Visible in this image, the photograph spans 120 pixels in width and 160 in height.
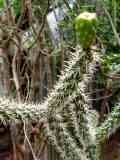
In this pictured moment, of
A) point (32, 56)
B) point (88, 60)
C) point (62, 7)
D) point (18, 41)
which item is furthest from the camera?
point (62, 7)

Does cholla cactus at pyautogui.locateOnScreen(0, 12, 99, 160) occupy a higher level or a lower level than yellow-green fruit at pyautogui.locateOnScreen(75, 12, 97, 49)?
lower

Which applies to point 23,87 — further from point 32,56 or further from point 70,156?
point 70,156

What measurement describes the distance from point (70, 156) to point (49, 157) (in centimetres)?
152

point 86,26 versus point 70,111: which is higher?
point 86,26

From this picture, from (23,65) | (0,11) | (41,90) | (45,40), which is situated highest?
(0,11)

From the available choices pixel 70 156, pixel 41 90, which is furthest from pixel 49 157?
pixel 70 156

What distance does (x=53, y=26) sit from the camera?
3.18m

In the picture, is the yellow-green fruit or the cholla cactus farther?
the cholla cactus

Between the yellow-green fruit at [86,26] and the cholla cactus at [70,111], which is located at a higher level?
the yellow-green fruit at [86,26]

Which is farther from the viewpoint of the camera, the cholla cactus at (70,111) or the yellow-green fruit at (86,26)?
the cholla cactus at (70,111)

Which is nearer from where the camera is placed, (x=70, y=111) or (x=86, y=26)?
(x=86, y=26)

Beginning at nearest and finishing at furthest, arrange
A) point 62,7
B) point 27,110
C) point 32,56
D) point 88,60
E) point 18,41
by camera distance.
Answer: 1. point 88,60
2. point 27,110
3. point 18,41
4. point 32,56
5. point 62,7

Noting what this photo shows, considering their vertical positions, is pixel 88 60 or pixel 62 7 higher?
pixel 62 7

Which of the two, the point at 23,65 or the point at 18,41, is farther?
the point at 23,65
